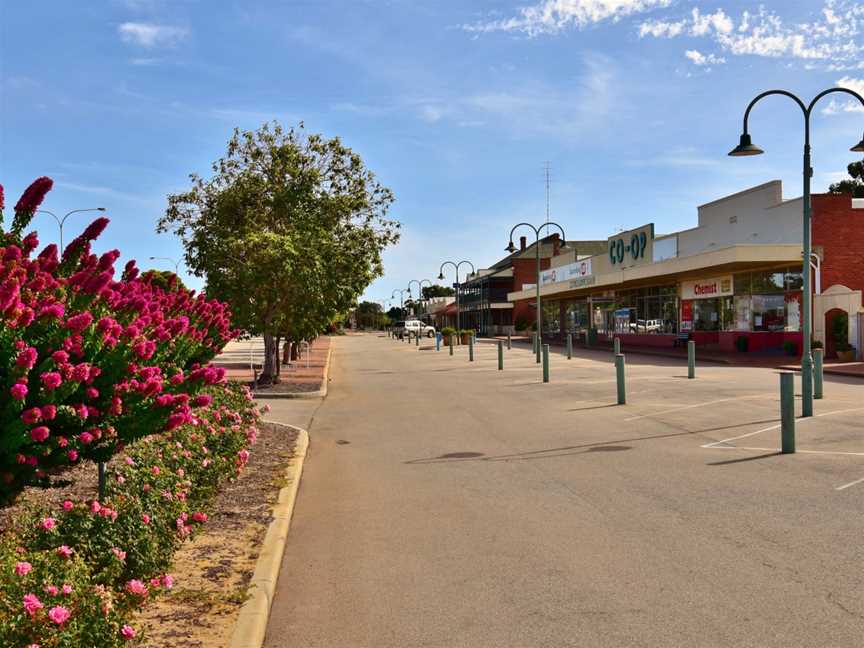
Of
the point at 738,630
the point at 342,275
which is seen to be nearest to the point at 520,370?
the point at 342,275

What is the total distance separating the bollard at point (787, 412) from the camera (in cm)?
1065

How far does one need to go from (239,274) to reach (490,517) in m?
15.1

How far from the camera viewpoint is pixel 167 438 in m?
8.02

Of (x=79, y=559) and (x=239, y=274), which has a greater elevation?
(x=239, y=274)

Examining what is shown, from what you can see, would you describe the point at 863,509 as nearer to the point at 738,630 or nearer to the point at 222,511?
the point at 738,630

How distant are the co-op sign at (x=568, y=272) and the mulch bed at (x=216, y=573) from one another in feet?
150

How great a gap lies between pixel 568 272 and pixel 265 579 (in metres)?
53.2

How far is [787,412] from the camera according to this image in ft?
35.3

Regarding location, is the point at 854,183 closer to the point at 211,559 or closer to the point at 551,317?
the point at 551,317

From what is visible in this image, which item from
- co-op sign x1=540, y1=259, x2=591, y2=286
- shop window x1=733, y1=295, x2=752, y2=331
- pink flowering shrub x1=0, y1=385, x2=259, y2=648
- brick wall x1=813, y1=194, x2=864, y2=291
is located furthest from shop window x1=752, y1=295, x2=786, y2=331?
pink flowering shrub x1=0, y1=385, x2=259, y2=648

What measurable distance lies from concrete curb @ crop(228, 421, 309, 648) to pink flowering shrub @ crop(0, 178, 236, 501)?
1172mm

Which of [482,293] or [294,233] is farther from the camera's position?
[482,293]

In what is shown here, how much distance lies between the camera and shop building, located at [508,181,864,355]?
32.6m

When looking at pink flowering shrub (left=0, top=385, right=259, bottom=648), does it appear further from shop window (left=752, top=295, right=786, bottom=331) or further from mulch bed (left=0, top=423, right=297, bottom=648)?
shop window (left=752, top=295, right=786, bottom=331)
